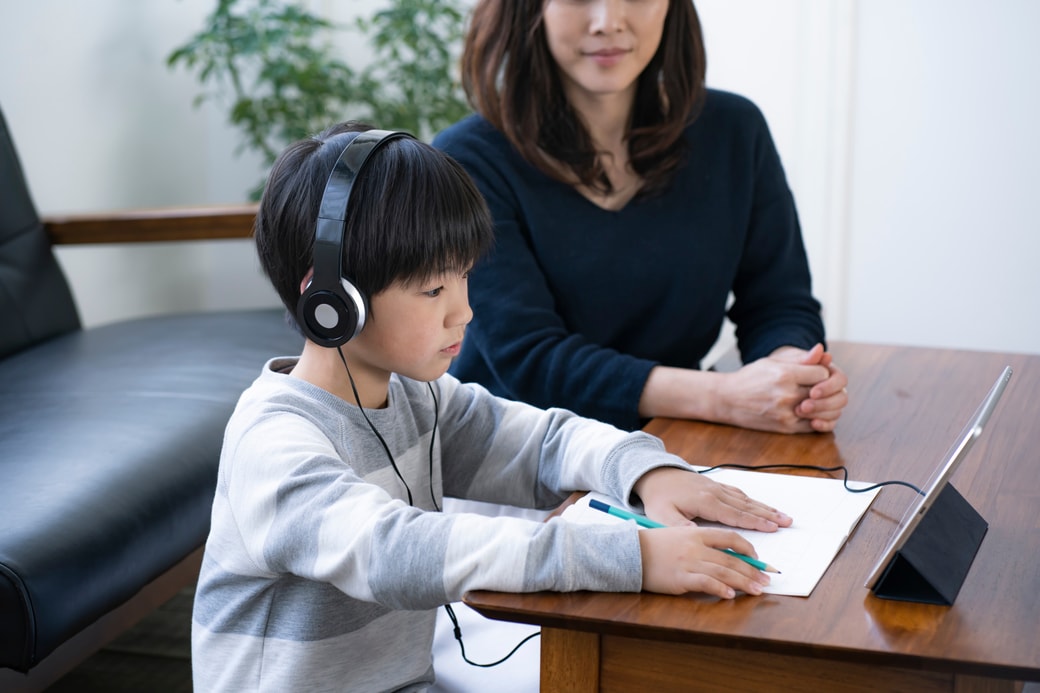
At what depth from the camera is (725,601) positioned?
0.73m

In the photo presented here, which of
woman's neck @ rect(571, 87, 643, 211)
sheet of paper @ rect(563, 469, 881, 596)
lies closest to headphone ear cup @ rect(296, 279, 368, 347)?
sheet of paper @ rect(563, 469, 881, 596)

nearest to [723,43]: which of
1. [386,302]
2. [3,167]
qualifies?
[3,167]

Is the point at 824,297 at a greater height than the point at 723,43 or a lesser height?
lesser

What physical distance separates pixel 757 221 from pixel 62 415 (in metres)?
0.95

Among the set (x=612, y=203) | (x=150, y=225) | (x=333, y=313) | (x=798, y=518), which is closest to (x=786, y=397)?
(x=798, y=518)

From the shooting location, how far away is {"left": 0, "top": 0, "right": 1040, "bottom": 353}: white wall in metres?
2.56

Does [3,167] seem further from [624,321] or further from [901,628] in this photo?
[901,628]

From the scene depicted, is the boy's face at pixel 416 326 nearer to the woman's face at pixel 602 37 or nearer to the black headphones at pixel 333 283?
the black headphones at pixel 333 283

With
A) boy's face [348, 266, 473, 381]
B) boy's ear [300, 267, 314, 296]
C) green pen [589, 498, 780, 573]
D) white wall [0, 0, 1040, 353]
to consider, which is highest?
boy's ear [300, 267, 314, 296]

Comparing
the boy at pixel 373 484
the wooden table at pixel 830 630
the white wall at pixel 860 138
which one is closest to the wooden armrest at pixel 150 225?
the white wall at pixel 860 138

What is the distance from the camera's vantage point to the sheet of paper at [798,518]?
0.78m

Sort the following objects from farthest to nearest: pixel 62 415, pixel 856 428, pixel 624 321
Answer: pixel 62 415
pixel 624 321
pixel 856 428

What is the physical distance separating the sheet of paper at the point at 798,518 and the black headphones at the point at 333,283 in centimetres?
23

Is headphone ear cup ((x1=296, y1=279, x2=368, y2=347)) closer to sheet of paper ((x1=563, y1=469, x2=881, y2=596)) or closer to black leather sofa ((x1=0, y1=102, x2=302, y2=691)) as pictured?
sheet of paper ((x1=563, y1=469, x2=881, y2=596))
